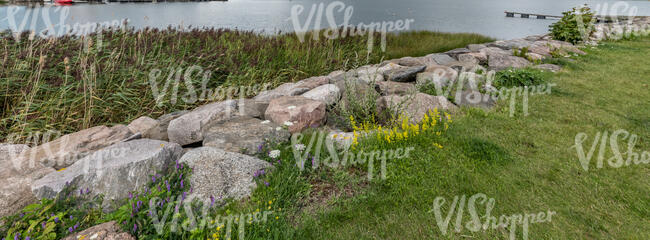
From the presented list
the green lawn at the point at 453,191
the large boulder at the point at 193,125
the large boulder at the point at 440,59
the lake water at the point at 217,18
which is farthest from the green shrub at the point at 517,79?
the lake water at the point at 217,18

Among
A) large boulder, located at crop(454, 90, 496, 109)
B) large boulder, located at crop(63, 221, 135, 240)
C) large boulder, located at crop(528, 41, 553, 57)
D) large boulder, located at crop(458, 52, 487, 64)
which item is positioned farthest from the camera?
→ large boulder, located at crop(528, 41, 553, 57)

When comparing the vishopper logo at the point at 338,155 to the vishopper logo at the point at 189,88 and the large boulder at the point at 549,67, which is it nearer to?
the vishopper logo at the point at 189,88

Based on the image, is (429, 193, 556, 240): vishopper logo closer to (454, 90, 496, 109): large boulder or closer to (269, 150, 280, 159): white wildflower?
(269, 150, 280, 159): white wildflower

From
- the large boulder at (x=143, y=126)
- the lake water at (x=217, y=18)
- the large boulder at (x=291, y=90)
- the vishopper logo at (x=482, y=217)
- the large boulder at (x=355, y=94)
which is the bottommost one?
the vishopper logo at (x=482, y=217)

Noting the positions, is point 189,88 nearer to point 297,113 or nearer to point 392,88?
point 297,113

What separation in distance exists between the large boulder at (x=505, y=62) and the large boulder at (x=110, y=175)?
7218 millimetres

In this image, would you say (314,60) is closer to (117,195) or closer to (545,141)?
(545,141)

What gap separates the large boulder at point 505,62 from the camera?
7.32 meters

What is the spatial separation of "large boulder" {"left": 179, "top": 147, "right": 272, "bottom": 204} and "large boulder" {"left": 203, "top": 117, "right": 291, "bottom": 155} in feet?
0.93

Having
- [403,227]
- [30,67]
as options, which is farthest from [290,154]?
[30,67]

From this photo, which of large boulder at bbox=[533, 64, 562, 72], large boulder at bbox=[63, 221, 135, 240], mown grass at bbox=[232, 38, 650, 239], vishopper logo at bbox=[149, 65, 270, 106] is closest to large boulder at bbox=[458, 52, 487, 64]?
large boulder at bbox=[533, 64, 562, 72]

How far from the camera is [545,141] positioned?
381cm

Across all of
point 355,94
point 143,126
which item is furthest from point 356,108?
point 143,126

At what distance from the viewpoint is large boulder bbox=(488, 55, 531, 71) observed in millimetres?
7316
